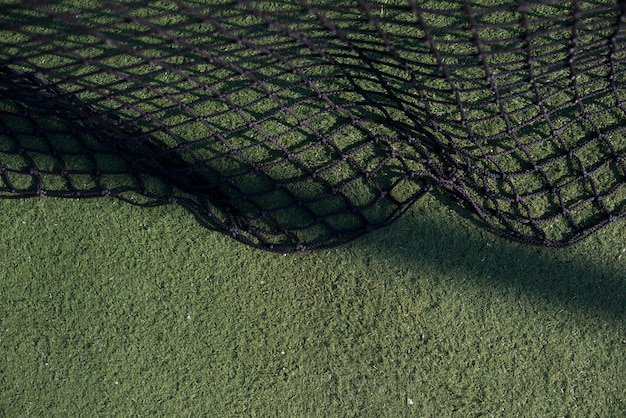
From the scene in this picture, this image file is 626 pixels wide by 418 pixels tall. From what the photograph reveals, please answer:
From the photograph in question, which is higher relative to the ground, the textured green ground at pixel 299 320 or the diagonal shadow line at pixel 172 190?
the diagonal shadow line at pixel 172 190

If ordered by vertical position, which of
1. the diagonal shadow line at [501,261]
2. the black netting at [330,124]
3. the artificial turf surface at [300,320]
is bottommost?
the artificial turf surface at [300,320]

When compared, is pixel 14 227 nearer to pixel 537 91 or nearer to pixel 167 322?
pixel 167 322

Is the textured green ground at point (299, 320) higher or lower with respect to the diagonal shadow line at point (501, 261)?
lower

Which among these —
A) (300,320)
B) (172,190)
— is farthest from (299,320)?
(172,190)

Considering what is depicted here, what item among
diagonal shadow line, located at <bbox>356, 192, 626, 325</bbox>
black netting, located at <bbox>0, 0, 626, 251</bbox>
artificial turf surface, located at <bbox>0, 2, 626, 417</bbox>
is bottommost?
artificial turf surface, located at <bbox>0, 2, 626, 417</bbox>

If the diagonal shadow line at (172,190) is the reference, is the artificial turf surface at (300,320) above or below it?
below

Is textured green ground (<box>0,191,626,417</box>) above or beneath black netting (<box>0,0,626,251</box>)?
beneath
